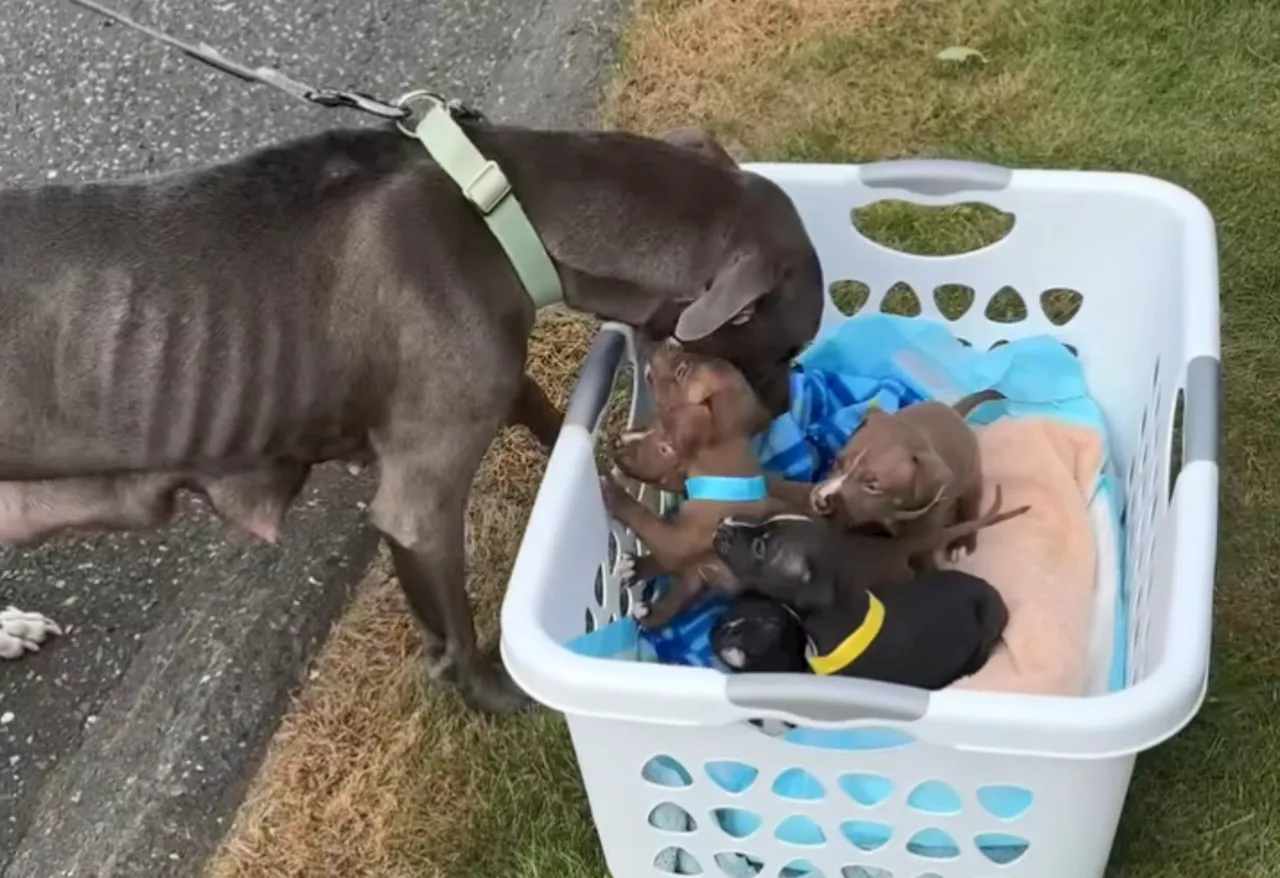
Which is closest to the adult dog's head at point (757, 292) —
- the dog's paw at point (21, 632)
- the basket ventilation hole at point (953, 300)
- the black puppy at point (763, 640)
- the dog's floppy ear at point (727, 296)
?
the dog's floppy ear at point (727, 296)

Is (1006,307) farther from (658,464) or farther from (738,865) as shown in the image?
(738,865)

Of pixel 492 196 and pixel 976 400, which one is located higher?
pixel 492 196

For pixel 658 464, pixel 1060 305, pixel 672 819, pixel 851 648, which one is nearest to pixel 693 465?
pixel 658 464

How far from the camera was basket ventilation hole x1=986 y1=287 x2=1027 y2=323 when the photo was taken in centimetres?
271

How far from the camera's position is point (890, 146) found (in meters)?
3.18

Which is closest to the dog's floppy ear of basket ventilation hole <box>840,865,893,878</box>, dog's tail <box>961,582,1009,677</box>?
dog's tail <box>961,582,1009,677</box>

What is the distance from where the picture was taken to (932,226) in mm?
2910

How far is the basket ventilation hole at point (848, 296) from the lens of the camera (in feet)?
9.11

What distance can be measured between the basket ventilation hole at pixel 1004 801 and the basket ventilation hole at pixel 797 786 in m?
0.19

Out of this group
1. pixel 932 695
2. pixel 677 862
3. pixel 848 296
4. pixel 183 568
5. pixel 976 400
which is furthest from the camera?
pixel 848 296

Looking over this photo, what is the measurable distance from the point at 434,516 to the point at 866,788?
713mm

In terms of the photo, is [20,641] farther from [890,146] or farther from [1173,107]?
[1173,107]

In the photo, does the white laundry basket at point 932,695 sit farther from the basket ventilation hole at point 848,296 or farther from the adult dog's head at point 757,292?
the basket ventilation hole at point 848,296

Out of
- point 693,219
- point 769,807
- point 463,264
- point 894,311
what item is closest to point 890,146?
point 894,311
